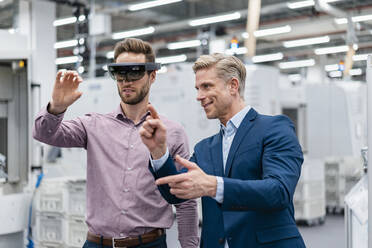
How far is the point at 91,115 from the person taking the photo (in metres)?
2.21

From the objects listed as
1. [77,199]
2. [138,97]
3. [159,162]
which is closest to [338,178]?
[77,199]

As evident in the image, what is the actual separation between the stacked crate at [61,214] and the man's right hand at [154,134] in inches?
113

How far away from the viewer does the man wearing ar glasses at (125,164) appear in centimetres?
202

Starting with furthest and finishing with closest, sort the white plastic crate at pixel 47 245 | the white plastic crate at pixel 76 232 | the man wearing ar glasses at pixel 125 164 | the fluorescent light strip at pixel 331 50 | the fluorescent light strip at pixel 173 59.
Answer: the fluorescent light strip at pixel 173 59 < the fluorescent light strip at pixel 331 50 < the white plastic crate at pixel 47 245 < the white plastic crate at pixel 76 232 < the man wearing ar glasses at pixel 125 164

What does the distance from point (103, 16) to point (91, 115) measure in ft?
27.6

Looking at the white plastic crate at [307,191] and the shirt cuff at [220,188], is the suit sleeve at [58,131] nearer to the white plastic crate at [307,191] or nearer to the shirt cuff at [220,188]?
the shirt cuff at [220,188]

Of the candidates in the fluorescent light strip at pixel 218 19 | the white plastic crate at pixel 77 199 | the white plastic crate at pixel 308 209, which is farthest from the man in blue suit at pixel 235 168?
the fluorescent light strip at pixel 218 19

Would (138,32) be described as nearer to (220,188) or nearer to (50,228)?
(50,228)

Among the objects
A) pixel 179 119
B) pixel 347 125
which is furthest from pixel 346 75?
pixel 179 119

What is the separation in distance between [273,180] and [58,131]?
0.97 meters

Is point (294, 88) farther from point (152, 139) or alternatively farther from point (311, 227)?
point (152, 139)

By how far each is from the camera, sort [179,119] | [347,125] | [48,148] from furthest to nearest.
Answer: [347,125], [179,119], [48,148]

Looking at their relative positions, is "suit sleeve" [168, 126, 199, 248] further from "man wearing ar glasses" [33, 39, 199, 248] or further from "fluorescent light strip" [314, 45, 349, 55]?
"fluorescent light strip" [314, 45, 349, 55]

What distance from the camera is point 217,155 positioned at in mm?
1724
